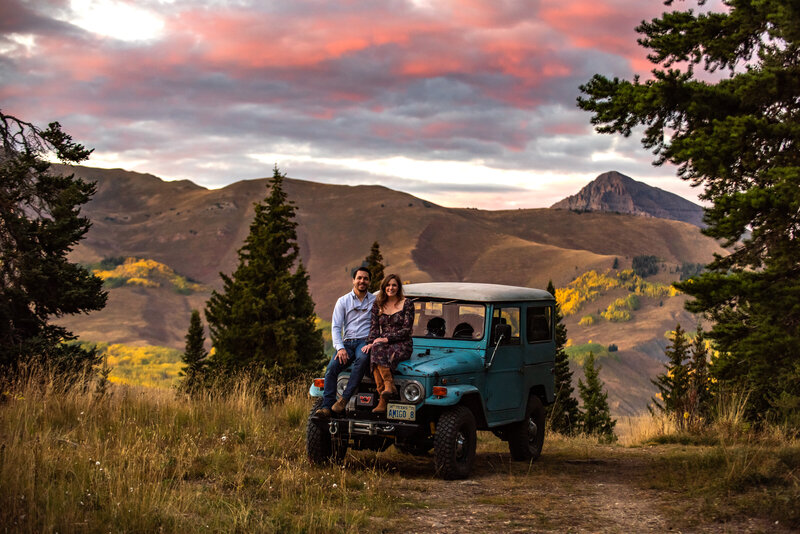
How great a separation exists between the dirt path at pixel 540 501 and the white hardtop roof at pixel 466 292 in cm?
240

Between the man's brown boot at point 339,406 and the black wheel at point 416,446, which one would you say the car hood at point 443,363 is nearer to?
the man's brown boot at point 339,406

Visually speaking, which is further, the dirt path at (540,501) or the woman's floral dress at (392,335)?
the woman's floral dress at (392,335)

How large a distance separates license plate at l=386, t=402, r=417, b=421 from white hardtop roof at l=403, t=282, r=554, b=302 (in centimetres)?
207

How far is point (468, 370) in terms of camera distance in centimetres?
995

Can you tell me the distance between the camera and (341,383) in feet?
32.2

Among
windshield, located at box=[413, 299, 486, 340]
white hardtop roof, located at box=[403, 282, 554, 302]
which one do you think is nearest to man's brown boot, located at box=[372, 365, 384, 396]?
windshield, located at box=[413, 299, 486, 340]

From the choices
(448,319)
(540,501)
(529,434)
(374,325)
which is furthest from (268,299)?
(540,501)

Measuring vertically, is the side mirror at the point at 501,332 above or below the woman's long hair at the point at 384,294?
below

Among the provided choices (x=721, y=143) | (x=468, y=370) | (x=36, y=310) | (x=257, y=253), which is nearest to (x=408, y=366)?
(x=468, y=370)

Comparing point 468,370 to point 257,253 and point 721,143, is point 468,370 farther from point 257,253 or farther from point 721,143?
point 257,253

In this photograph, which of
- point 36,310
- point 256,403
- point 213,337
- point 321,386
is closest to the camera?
point 321,386

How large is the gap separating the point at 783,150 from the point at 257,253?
39.7 m

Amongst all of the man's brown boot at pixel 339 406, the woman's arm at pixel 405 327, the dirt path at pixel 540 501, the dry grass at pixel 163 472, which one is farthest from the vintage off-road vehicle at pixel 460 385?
the dry grass at pixel 163 472

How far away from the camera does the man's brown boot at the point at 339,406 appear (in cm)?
940
